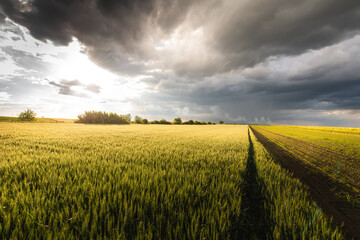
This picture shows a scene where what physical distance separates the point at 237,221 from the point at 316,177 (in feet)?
19.5

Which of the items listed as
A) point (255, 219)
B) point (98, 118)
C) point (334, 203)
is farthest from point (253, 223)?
point (98, 118)

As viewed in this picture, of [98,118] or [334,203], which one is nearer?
[334,203]

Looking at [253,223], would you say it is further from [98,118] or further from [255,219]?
[98,118]

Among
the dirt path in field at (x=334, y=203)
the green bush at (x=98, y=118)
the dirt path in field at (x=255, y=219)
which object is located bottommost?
the dirt path in field at (x=334, y=203)

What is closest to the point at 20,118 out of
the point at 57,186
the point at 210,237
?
the point at 57,186

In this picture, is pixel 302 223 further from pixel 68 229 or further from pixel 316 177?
pixel 316 177

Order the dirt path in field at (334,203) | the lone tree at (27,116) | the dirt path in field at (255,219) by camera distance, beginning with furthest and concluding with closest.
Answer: the lone tree at (27,116) → the dirt path in field at (334,203) → the dirt path in field at (255,219)

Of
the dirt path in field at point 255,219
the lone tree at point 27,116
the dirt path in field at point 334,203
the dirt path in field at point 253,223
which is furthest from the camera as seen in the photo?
the lone tree at point 27,116

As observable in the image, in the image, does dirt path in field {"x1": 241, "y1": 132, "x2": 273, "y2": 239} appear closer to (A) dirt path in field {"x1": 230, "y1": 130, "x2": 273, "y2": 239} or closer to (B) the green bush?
(A) dirt path in field {"x1": 230, "y1": 130, "x2": 273, "y2": 239}

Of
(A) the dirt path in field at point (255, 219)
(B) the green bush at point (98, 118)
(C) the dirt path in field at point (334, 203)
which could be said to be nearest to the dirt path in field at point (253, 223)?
(A) the dirt path in field at point (255, 219)

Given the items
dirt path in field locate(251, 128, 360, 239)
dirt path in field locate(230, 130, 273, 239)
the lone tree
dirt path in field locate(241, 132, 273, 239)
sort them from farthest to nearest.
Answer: the lone tree
dirt path in field locate(251, 128, 360, 239)
dirt path in field locate(241, 132, 273, 239)
dirt path in field locate(230, 130, 273, 239)

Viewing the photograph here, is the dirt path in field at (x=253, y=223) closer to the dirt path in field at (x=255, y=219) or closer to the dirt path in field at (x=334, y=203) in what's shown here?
the dirt path in field at (x=255, y=219)

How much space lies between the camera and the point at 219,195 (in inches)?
97.3

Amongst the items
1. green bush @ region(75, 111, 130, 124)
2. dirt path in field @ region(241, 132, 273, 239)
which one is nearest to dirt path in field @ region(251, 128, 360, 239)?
dirt path in field @ region(241, 132, 273, 239)
